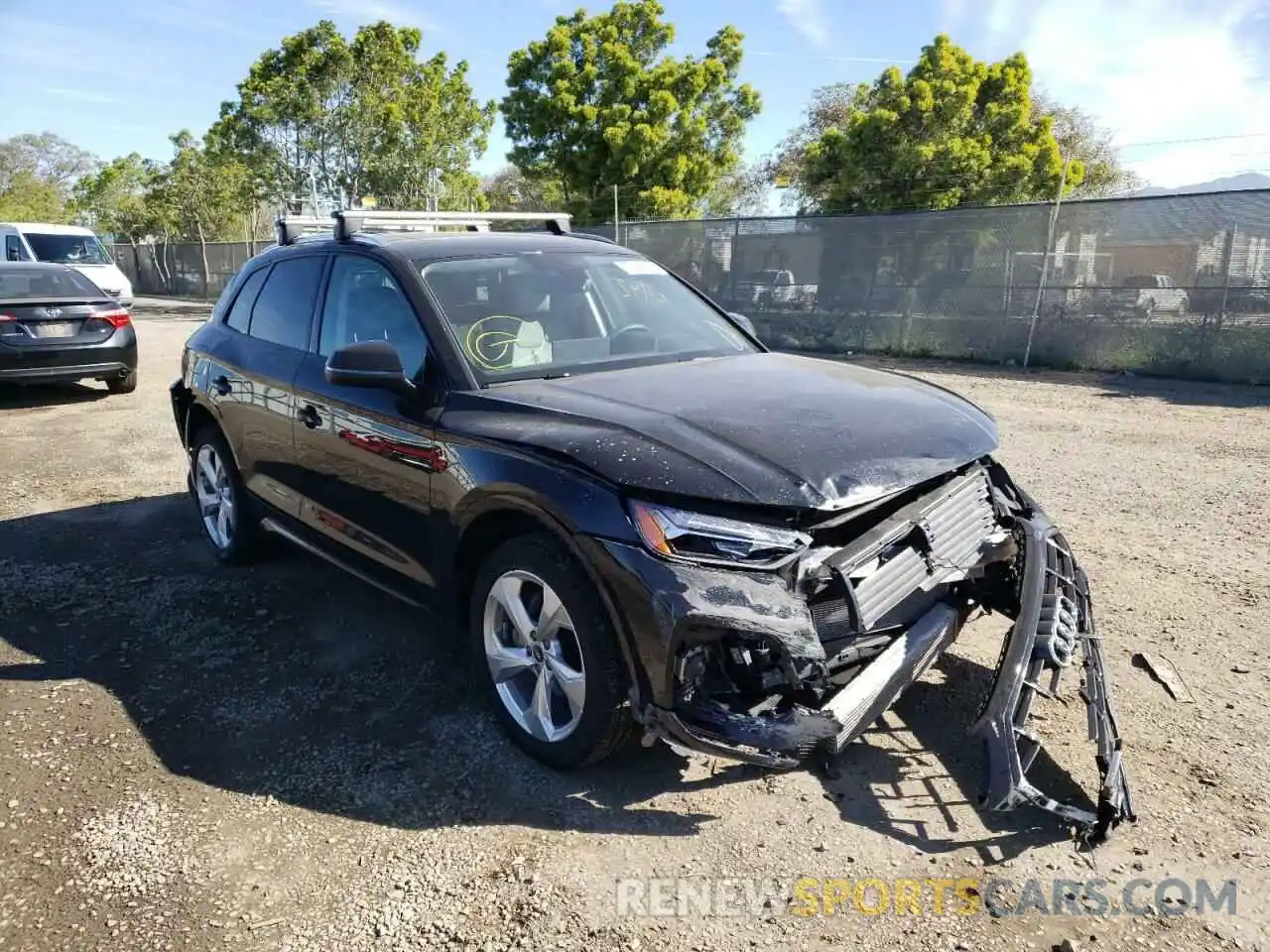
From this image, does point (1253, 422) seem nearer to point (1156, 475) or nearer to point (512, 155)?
point (1156, 475)

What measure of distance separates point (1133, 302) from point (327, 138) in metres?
23.0

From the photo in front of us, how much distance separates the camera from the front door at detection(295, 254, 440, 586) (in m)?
3.40

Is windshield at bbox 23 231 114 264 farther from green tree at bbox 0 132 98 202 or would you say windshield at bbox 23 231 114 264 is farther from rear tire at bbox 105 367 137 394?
green tree at bbox 0 132 98 202

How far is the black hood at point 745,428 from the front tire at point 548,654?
38 cm

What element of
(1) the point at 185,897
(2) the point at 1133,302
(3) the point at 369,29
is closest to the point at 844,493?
(1) the point at 185,897

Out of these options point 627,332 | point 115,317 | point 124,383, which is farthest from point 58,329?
point 627,332

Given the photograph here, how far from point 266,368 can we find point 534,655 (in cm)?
237

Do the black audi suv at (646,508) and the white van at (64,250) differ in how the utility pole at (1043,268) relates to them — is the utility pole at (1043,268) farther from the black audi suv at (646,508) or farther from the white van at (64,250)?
the white van at (64,250)

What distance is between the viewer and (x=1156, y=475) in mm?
6637

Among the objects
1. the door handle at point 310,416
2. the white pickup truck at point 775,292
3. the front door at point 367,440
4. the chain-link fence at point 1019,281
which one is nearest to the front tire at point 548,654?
the front door at point 367,440

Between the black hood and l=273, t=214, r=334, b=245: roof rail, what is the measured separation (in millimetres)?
2442

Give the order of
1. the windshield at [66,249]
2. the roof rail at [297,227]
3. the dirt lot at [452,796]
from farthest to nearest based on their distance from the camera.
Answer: the windshield at [66,249]
the roof rail at [297,227]
the dirt lot at [452,796]

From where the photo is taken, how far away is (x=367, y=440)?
11.9 ft

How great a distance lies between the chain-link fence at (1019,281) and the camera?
1099 cm
